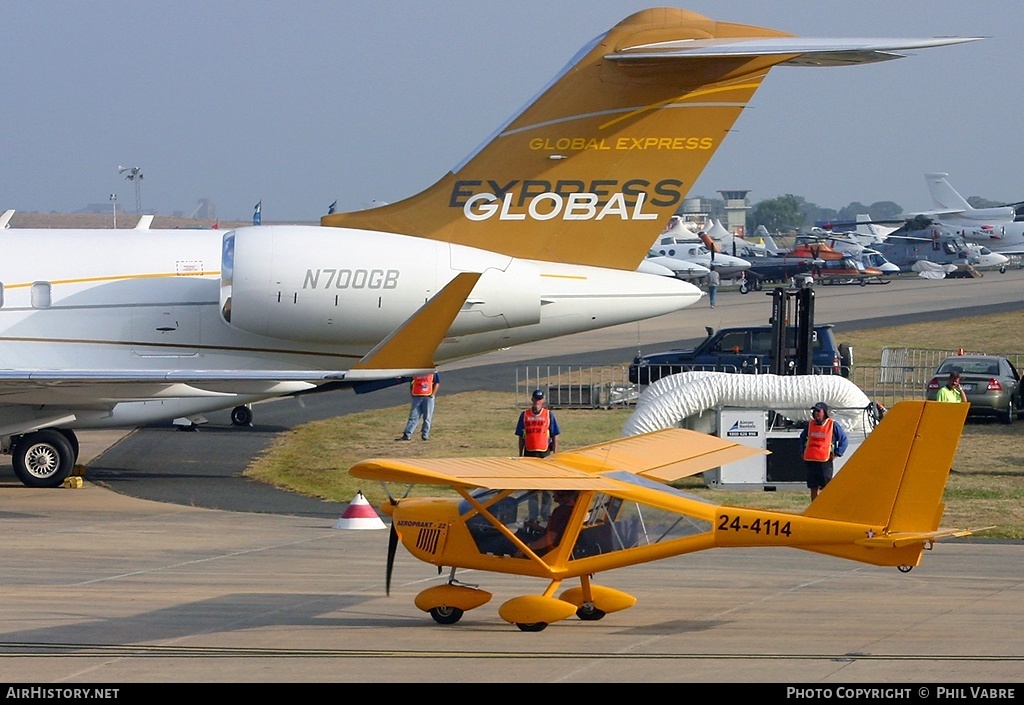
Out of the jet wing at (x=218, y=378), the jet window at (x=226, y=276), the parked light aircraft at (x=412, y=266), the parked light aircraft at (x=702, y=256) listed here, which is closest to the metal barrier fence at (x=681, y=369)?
the parked light aircraft at (x=412, y=266)

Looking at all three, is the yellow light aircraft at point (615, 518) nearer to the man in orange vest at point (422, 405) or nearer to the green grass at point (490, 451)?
the green grass at point (490, 451)

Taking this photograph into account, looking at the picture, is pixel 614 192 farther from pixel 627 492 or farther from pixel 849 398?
pixel 627 492

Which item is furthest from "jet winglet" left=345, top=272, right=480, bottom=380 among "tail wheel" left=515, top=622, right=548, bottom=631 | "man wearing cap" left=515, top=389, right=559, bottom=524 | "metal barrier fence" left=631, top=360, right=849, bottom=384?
"metal barrier fence" left=631, top=360, right=849, bottom=384

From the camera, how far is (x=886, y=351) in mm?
34812

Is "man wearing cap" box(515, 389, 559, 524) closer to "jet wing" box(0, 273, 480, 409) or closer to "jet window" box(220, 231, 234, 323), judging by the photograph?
"jet wing" box(0, 273, 480, 409)

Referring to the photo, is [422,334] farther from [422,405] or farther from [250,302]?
[422,405]

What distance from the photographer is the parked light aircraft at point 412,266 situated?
1953 centimetres

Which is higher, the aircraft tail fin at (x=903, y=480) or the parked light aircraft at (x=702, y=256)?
the parked light aircraft at (x=702, y=256)

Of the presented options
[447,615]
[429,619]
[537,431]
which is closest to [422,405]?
[537,431]

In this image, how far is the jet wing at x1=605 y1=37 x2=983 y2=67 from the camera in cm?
1727

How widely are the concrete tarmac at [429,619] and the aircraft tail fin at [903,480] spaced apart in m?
0.81

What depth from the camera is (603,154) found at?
65.6 ft

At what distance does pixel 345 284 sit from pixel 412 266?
3.39ft
